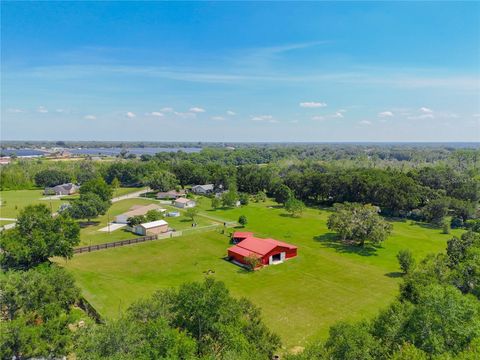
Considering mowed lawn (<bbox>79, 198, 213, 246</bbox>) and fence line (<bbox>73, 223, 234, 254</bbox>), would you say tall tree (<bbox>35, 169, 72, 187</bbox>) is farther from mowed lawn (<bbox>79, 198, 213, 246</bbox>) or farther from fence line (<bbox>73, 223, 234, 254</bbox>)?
fence line (<bbox>73, 223, 234, 254</bbox>)

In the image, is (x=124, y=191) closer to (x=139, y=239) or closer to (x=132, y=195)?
(x=132, y=195)

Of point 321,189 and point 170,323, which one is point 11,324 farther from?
point 321,189

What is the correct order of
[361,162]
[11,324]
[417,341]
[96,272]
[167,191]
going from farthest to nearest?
[361,162]
[167,191]
[96,272]
[11,324]
[417,341]

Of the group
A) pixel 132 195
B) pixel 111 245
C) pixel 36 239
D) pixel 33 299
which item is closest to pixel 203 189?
pixel 132 195

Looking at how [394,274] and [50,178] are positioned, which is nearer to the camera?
[394,274]

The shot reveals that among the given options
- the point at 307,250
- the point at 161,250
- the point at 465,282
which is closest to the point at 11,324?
the point at 161,250

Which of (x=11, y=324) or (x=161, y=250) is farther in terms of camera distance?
(x=161, y=250)
